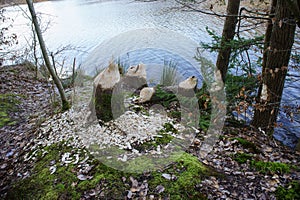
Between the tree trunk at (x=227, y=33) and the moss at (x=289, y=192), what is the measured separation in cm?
238

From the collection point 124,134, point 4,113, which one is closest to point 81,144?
point 124,134

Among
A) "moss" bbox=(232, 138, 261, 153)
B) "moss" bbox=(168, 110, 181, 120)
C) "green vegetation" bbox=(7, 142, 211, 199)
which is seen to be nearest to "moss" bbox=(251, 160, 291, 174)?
"moss" bbox=(232, 138, 261, 153)

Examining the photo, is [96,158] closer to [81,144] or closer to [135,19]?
[81,144]

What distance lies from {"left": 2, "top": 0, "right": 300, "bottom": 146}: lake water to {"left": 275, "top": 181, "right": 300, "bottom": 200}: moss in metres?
2.28

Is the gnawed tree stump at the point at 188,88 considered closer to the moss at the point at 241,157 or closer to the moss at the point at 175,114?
the moss at the point at 175,114

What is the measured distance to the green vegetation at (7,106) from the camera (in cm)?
409

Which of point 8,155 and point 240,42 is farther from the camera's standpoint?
point 240,42

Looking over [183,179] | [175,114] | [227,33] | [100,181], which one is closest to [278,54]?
[227,33]

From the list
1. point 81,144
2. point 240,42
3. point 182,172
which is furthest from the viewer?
point 240,42

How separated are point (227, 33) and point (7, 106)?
4809 millimetres

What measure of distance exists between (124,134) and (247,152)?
1.67 metres

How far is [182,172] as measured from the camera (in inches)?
92.3

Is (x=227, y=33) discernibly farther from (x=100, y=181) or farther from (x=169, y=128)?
(x=100, y=181)

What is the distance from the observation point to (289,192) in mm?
2111
